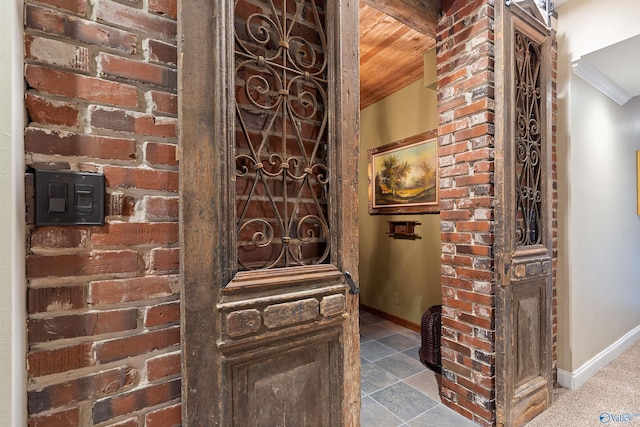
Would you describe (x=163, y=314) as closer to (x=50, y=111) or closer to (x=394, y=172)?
(x=50, y=111)

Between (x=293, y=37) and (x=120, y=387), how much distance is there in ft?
3.90

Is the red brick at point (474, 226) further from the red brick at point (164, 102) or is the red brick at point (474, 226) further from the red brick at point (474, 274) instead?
the red brick at point (164, 102)

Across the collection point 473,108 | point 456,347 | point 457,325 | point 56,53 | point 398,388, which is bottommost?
point 398,388

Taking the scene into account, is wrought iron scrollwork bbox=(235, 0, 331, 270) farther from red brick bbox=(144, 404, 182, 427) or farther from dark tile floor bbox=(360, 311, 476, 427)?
dark tile floor bbox=(360, 311, 476, 427)

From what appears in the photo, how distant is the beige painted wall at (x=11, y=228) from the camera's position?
593mm

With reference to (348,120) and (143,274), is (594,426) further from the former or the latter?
(143,274)

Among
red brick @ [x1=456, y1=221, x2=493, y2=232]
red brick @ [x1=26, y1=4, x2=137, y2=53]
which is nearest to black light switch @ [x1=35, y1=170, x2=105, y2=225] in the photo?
red brick @ [x1=26, y1=4, x2=137, y2=53]

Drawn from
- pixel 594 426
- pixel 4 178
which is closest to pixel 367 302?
pixel 594 426

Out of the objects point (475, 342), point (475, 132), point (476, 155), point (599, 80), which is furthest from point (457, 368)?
point (599, 80)

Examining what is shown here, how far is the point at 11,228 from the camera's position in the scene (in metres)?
0.61

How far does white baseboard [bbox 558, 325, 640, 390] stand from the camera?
7.00ft

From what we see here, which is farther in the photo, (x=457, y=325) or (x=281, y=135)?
(x=457, y=325)

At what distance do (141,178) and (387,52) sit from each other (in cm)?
259

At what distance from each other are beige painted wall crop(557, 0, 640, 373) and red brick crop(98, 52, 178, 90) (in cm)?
262
